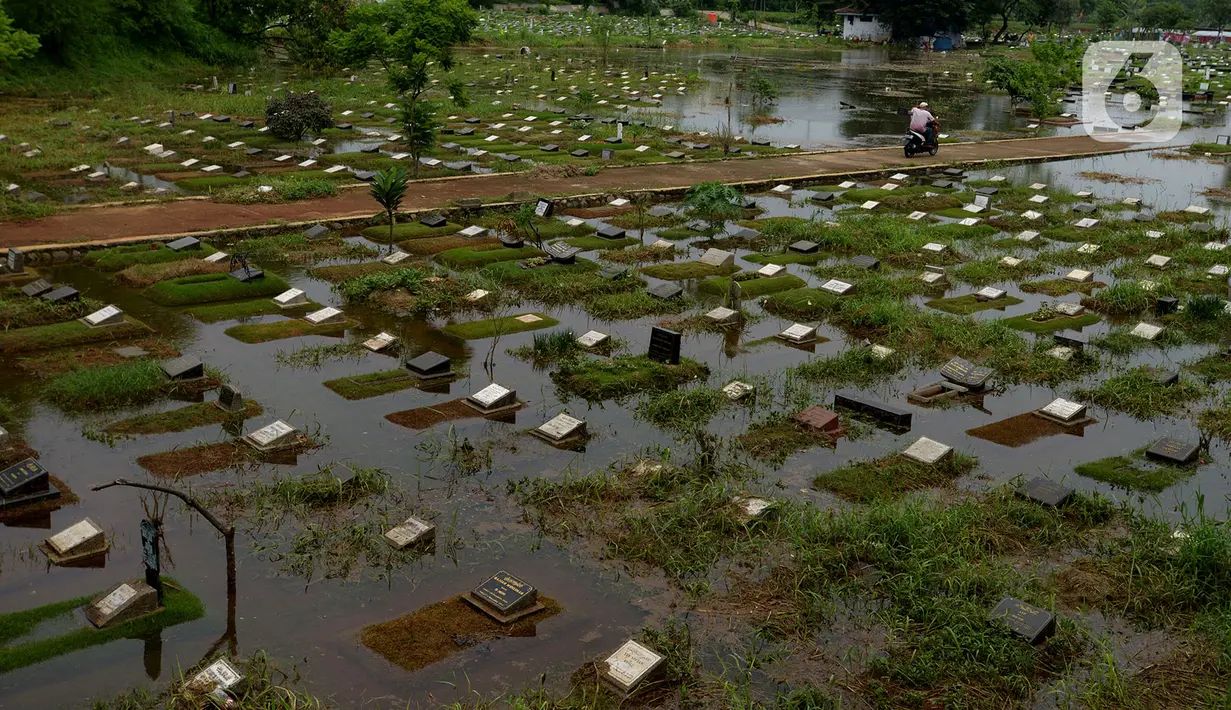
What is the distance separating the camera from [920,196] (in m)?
24.1

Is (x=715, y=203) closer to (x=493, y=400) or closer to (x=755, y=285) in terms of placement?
(x=755, y=285)

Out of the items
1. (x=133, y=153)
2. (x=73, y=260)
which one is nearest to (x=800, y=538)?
(x=73, y=260)

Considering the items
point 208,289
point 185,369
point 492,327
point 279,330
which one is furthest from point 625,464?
point 208,289

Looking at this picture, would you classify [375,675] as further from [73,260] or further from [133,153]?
[133,153]

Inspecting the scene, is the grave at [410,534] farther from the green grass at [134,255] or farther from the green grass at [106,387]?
the green grass at [134,255]

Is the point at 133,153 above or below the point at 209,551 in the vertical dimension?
above

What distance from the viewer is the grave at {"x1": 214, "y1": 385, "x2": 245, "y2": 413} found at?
12.0m

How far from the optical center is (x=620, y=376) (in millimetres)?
13195

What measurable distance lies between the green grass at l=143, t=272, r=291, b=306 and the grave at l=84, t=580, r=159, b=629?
8440 millimetres

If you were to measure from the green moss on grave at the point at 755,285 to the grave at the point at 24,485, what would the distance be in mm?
9946

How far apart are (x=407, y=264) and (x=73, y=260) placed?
558 centimetres

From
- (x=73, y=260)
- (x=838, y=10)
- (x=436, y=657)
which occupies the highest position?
(x=838, y=10)

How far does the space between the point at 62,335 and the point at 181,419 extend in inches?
148

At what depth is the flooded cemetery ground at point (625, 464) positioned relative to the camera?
7.94 m
